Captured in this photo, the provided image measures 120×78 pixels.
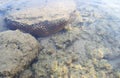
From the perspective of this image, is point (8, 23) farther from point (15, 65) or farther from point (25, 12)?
point (15, 65)

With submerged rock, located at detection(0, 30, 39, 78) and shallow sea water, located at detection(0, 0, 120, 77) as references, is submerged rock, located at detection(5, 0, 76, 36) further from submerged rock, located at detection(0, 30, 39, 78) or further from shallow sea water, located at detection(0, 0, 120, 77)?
shallow sea water, located at detection(0, 0, 120, 77)

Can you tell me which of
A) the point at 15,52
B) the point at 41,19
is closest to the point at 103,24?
the point at 41,19

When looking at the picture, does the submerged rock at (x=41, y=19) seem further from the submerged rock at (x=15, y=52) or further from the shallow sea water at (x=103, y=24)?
the shallow sea water at (x=103, y=24)

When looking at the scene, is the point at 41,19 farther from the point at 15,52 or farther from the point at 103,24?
the point at 103,24

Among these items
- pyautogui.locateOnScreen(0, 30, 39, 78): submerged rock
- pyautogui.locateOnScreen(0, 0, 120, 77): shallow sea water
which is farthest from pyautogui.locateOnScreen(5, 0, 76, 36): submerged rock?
pyautogui.locateOnScreen(0, 0, 120, 77): shallow sea water

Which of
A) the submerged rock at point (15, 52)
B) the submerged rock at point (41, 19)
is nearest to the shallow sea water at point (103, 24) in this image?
the submerged rock at point (41, 19)
